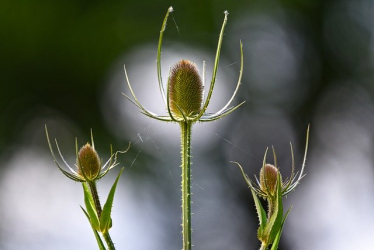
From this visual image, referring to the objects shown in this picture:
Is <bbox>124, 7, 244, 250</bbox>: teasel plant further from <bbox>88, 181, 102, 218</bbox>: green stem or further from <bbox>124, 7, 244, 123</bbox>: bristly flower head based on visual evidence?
<bbox>88, 181, 102, 218</bbox>: green stem

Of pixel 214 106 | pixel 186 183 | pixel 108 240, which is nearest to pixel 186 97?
pixel 186 183

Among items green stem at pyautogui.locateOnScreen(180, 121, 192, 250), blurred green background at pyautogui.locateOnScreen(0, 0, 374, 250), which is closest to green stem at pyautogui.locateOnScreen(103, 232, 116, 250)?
A: green stem at pyautogui.locateOnScreen(180, 121, 192, 250)

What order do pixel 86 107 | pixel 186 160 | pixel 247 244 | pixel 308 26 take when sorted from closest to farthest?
1. pixel 186 160
2. pixel 247 244
3. pixel 86 107
4. pixel 308 26

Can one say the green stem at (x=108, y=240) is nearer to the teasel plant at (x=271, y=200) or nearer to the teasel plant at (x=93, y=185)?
the teasel plant at (x=93, y=185)

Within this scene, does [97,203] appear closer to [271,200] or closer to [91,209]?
[91,209]

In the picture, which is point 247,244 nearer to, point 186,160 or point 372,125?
point 372,125

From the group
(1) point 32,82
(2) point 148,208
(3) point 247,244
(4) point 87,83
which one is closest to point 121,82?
(4) point 87,83

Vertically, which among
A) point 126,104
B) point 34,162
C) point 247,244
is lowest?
point 247,244
